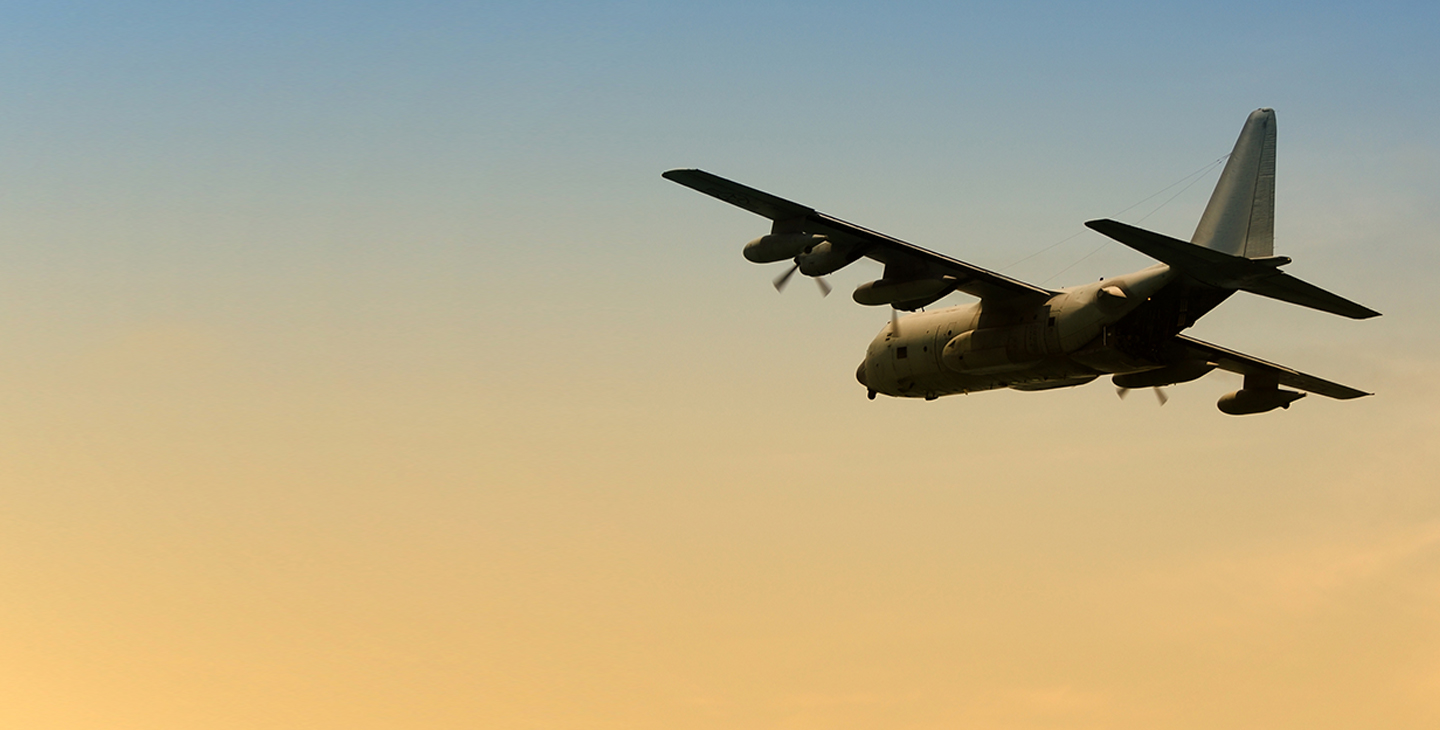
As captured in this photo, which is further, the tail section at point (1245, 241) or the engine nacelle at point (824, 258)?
the engine nacelle at point (824, 258)

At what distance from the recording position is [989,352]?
38781 millimetres

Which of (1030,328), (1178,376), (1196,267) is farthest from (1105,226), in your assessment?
(1178,376)

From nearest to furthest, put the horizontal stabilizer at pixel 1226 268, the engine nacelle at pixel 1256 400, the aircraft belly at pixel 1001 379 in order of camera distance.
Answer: the horizontal stabilizer at pixel 1226 268 < the aircraft belly at pixel 1001 379 < the engine nacelle at pixel 1256 400

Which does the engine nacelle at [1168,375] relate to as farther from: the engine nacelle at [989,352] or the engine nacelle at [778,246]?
the engine nacelle at [778,246]

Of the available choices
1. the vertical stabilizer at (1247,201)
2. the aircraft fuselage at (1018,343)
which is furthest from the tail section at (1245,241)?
the aircraft fuselage at (1018,343)

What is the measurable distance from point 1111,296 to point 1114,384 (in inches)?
231

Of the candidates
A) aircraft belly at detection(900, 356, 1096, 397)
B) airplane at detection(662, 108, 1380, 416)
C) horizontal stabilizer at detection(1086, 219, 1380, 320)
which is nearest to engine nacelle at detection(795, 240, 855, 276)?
airplane at detection(662, 108, 1380, 416)

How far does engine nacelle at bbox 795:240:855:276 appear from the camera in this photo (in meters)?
37.6

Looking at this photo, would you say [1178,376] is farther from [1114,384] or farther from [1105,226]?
[1105,226]

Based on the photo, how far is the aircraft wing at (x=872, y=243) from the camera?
3656 cm

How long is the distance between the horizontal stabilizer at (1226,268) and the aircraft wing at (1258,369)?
3470 mm

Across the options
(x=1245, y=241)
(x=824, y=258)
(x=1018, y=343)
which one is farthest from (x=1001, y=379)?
(x=1245, y=241)

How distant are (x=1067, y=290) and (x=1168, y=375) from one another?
14.6 ft

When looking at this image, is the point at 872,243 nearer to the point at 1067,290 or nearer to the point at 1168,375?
the point at 1067,290
